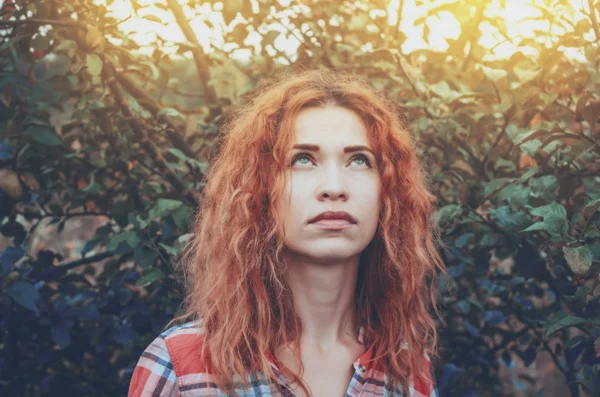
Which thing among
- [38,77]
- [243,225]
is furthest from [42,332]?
[243,225]

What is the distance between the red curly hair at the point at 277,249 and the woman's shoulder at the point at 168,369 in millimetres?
31

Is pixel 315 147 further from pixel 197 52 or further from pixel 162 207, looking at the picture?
pixel 197 52

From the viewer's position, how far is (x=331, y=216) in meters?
1.35

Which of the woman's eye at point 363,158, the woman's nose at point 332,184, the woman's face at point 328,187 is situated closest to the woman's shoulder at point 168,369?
the woman's face at point 328,187

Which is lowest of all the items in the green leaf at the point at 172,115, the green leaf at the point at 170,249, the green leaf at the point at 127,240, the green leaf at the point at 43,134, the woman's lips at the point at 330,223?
the green leaf at the point at 170,249

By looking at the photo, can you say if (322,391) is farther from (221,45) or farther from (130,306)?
(221,45)

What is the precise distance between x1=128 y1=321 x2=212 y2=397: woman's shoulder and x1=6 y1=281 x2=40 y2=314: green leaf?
0.53m

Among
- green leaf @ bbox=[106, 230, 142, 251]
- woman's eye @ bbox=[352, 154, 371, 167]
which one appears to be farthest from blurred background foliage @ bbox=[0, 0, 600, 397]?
woman's eye @ bbox=[352, 154, 371, 167]

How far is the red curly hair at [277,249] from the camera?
4.65ft

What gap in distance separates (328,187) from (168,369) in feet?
1.68

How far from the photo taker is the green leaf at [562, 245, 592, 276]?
138 centimetres

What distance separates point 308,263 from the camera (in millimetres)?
1423

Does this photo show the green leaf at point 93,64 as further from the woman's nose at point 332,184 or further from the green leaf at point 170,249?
the woman's nose at point 332,184

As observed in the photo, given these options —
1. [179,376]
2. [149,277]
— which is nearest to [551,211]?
[179,376]
